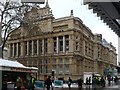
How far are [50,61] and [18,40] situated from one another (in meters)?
13.4

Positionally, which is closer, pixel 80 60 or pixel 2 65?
pixel 2 65

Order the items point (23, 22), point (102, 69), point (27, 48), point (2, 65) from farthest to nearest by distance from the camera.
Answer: point (102, 69)
point (27, 48)
point (23, 22)
point (2, 65)

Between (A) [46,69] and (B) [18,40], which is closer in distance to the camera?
(A) [46,69]

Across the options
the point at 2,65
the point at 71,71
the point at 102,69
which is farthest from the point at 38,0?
the point at 102,69

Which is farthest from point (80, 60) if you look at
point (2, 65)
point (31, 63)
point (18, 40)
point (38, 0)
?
point (38, 0)

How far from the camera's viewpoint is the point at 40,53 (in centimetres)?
8488

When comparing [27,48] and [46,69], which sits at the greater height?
[27,48]

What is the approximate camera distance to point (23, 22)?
125 ft

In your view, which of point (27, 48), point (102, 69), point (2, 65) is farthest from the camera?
point (102, 69)

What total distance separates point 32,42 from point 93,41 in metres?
31.8

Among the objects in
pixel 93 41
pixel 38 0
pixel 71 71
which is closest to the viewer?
pixel 38 0

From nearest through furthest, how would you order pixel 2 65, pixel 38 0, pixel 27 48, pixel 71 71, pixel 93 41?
pixel 38 0 < pixel 2 65 < pixel 71 71 < pixel 27 48 < pixel 93 41

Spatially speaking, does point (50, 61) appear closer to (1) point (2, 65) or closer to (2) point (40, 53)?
(2) point (40, 53)

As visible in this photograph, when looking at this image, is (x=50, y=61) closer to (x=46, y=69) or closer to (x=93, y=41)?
(x=46, y=69)
